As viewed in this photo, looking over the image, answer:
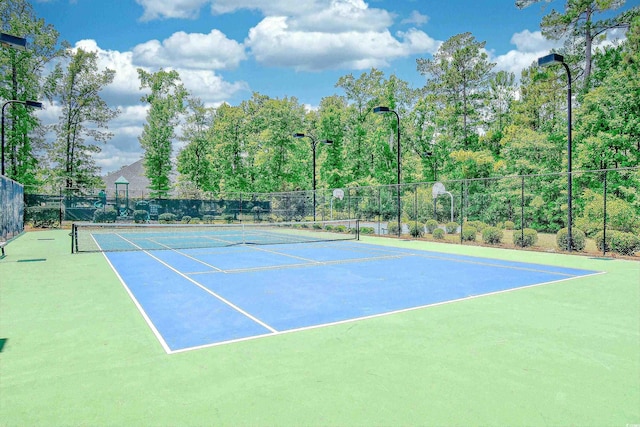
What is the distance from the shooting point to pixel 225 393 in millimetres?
3904

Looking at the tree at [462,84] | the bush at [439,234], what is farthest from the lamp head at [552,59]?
the tree at [462,84]

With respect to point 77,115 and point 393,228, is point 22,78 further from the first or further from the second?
point 393,228

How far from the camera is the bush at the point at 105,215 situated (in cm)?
3212

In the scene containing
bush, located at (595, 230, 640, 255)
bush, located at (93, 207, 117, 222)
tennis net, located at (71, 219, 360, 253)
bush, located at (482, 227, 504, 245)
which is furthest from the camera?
bush, located at (93, 207, 117, 222)

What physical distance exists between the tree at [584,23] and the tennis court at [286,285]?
2592 cm

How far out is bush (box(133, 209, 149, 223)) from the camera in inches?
1352

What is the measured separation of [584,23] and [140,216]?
3651 cm

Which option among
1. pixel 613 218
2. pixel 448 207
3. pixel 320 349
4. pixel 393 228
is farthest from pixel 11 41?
pixel 448 207

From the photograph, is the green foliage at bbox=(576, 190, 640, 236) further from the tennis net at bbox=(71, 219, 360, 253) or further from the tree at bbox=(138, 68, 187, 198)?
the tree at bbox=(138, 68, 187, 198)

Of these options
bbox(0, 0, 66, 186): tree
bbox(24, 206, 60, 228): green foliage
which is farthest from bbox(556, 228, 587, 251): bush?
bbox(0, 0, 66, 186): tree

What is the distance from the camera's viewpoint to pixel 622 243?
48.3 ft

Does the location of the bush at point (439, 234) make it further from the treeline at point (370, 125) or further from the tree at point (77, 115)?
the tree at point (77, 115)

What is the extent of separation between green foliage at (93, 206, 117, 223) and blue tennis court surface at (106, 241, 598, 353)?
1891cm

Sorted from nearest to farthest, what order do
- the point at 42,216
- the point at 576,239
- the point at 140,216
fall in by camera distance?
the point at 576,239, the point at 42,216, the point at 140,216
